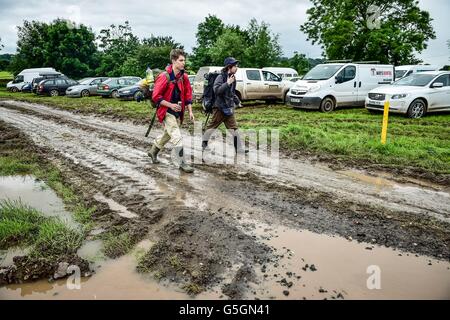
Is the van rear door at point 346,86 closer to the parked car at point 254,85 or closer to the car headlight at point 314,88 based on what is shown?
the car headlight at point 314,88

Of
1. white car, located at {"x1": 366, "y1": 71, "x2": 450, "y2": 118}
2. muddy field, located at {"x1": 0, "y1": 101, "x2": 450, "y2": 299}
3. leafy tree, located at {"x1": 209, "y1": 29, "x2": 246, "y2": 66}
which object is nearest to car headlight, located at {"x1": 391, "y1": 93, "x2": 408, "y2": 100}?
white car, located at {"x1": 366, "y1": 71, "x2": 450, "y2": 118}

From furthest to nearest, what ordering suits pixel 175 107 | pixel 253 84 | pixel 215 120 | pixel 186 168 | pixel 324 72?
1. pixel 253 84
2. pixel 324 72
3. pixel 215 120
4. pixel 186 168
5. pixel 175 107

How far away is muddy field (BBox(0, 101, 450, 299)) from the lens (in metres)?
3.08

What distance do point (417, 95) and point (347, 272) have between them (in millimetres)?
11121

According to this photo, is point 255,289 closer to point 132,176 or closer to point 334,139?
point 132,176

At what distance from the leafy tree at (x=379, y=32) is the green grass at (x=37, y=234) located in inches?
1238

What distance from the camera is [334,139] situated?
8.27 meters

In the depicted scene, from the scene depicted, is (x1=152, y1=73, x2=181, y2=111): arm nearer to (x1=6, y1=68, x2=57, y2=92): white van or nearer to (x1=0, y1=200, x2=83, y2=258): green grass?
(x1=0, y1=200, x2=83, y2=258): green grass

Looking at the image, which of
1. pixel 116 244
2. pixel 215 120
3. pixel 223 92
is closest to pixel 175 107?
pixel 223 92

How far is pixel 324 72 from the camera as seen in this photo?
1414cm

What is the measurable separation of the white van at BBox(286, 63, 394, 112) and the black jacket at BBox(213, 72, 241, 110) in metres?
7.34

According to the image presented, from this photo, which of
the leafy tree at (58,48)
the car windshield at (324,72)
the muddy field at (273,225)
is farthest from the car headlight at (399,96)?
the leafy tree at (58,48)

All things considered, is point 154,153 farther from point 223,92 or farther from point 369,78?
point 369,78
